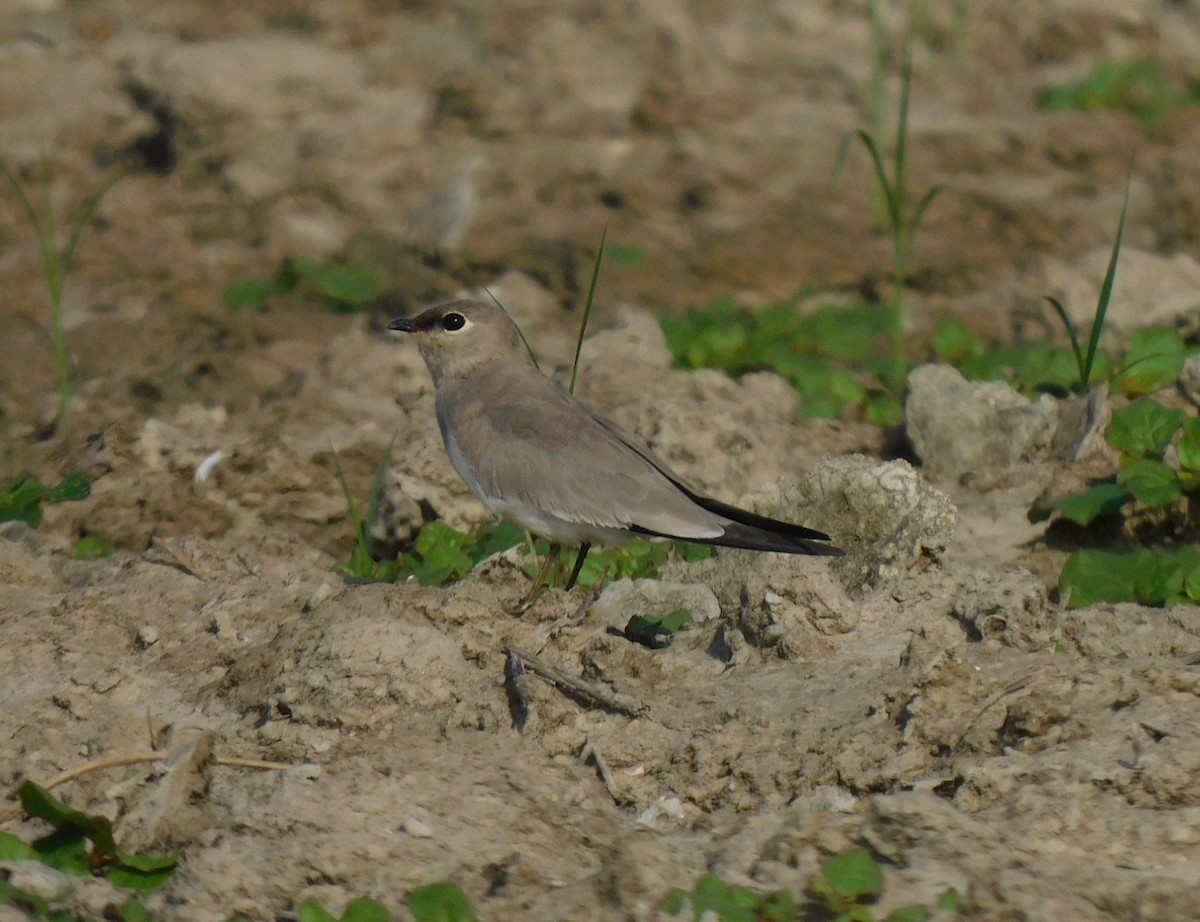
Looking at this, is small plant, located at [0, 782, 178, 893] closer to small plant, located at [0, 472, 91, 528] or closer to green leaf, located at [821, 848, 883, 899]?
green leaf, located at [821, 848, 883, 899]

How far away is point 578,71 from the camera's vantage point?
10125 mm

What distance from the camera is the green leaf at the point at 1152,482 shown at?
495cm

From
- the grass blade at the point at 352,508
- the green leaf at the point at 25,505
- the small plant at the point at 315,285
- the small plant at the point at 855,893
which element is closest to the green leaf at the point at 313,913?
the small plant at the point at 855,893

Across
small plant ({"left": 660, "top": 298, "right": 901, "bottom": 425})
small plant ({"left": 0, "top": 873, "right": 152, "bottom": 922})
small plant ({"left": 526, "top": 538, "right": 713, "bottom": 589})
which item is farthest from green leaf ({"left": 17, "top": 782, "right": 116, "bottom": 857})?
small plant ({"left": 660, "top": 298, "right": 901, "bottom": 425})

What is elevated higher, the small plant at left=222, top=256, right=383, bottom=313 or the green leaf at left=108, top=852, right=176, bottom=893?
the green leaf at left=108, top=852, right=176, bottom=893

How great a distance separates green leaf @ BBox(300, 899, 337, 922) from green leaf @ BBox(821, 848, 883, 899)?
0.91 metres

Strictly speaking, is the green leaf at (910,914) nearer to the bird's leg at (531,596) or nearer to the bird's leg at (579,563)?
the bird's leg at (531,596)

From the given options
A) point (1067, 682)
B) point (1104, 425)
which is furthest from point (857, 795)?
point (1104, 425)

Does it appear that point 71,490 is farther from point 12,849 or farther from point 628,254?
point 628,254

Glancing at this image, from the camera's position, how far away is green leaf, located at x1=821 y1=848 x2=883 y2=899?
3240mm

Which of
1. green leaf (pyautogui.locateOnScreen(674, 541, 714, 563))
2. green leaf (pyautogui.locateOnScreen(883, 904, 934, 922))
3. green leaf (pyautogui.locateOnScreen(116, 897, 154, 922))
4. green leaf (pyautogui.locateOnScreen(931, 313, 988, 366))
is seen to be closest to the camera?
green leaf (pyautogui.locateOnScreen(883, 904, 934, 922))

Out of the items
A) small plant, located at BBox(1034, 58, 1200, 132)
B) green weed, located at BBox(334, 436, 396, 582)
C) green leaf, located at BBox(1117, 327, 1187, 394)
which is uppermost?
small plant, located at BBox(1034, 58, 1200, 132)

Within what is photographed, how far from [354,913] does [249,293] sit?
16.5 feet

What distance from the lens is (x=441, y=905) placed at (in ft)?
10.8
